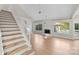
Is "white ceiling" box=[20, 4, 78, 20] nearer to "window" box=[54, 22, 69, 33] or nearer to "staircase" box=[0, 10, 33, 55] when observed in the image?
"window" box=[54, 22, 69, 33]

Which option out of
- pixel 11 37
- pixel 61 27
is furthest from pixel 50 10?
pixel 11 37

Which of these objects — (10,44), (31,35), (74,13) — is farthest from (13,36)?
(74,13)

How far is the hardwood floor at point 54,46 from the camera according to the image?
224cm

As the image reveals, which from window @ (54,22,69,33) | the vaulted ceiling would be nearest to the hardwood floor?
window @ (54,22,69,33)

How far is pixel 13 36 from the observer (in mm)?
2264

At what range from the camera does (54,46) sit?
2281 millimetres

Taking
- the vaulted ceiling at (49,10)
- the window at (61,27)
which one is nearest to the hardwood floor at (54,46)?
the window at (61,27)

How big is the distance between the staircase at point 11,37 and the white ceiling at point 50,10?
341 millimetres

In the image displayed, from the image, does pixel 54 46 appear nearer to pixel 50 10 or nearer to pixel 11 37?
pixel 50 10

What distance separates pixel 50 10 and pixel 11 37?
839 millimetres

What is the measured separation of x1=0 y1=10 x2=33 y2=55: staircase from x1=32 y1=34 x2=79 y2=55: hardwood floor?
198 millimetres

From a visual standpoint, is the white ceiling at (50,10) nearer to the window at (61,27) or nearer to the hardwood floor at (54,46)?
the window at (61,27)
